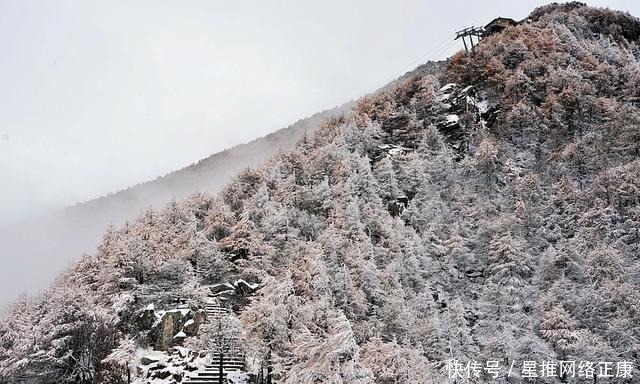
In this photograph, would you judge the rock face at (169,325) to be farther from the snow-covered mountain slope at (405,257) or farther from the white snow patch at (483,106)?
the white snow patch at (483,106)

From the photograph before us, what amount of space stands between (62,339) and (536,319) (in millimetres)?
29834

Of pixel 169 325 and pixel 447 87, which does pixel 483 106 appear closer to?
pixel 447 87

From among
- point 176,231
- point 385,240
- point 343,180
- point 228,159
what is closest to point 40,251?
point 228,159

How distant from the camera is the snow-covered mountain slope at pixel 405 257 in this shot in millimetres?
27641

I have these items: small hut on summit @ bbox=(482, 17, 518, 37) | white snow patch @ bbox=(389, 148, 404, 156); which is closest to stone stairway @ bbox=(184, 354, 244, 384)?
white snow patch @ bbox=(389, 148, 404, 156)

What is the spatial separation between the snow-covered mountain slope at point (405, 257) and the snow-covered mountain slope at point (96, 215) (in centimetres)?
3610

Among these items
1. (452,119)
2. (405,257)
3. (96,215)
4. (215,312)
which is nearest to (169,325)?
(215,312)

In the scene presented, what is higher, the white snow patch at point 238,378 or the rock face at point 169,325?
the rock face at point 169,325

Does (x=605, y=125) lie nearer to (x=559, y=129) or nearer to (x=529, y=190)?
(x=559, y=129)

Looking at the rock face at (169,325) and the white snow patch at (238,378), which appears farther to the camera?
the rock face at (169,325)

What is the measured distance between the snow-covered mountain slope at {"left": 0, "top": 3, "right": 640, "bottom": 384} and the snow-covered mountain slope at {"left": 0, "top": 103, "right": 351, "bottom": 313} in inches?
1421

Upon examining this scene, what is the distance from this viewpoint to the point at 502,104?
63.0 metres

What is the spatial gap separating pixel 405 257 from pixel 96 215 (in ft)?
267

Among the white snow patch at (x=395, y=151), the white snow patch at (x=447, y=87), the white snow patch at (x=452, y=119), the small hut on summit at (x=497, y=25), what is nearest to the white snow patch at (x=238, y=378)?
the white snow patch at (x=395, y=151)
